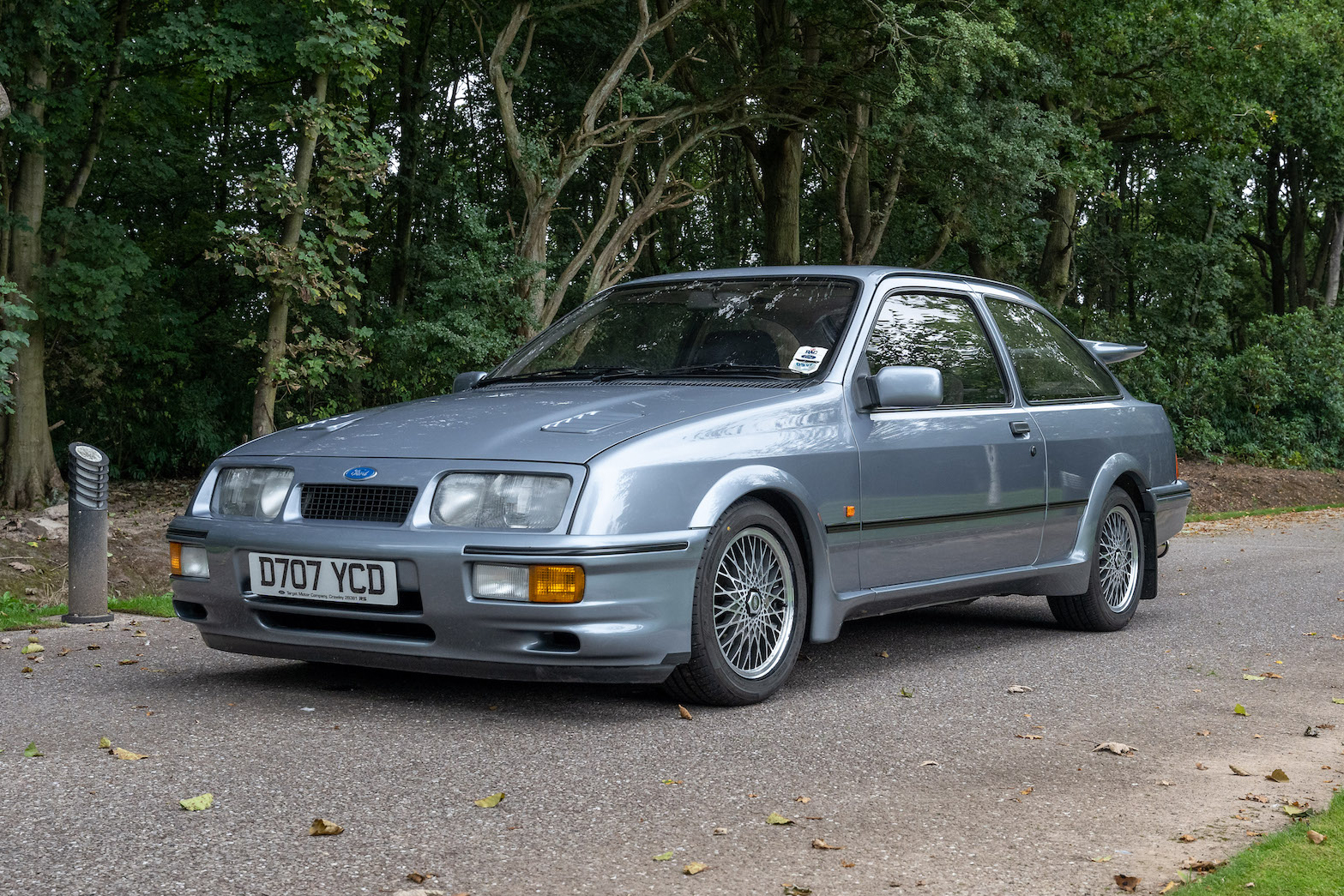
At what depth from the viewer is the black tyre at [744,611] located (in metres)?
4.70

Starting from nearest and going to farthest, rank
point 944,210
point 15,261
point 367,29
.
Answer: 1. point 367,29
2. point 15,261
3. point 944,210

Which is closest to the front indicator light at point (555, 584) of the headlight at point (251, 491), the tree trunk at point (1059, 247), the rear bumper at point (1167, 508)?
the headlight at point (251, 491)

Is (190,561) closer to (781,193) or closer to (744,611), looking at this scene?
(744,611)

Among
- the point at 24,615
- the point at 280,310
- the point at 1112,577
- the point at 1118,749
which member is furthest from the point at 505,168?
the point at 1118,749

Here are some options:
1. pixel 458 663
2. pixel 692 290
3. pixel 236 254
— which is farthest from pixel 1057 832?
pixel 236 254

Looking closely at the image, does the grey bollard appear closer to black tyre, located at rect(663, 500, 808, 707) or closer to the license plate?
the license plate

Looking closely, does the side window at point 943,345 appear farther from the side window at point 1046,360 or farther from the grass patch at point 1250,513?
the grass patch at point 1250,513

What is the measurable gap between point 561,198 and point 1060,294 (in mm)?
9860

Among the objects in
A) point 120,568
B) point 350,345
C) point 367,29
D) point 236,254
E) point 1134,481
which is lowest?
point 120,568

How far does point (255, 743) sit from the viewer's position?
429cm

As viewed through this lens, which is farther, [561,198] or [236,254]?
[561,198]

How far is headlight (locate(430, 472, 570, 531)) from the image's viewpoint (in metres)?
4.42

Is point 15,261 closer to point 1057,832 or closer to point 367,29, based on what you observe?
point 367,29

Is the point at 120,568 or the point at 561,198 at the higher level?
the point at 561,198
